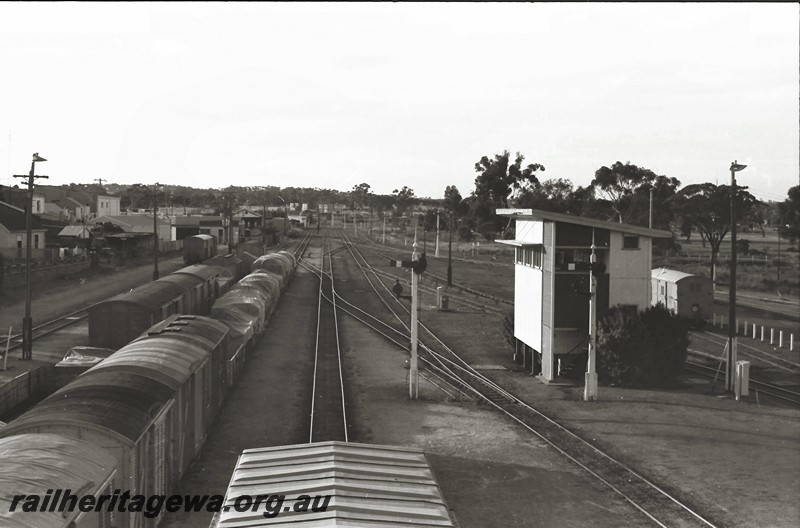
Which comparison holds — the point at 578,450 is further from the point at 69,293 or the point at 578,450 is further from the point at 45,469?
the point at 69,293

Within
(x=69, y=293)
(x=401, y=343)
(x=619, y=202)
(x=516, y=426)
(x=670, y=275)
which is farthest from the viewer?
(x=619, y=202)

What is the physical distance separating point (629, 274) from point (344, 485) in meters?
21.2

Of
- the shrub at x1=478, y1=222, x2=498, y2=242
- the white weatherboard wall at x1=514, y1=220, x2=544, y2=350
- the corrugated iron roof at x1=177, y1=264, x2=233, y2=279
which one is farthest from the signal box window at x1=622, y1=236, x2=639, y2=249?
the shrub at x1=478, y1=222, x2=498, y2=242

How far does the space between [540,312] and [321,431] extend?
11.4m

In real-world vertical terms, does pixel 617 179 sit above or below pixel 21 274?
above

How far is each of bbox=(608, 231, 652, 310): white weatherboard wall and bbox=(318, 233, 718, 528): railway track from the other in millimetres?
5832

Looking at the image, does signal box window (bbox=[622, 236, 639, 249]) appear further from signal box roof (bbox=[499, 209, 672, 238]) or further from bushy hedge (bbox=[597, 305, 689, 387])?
bushy hedge (bbox=[597, 305, 689, 387])

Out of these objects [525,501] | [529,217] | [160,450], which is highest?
[529,217]

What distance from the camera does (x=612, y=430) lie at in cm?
2244

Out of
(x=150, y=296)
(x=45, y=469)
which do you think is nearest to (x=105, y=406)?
(x=45, y=469)

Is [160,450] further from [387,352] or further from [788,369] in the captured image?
[788,369]

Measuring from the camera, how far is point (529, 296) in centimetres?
3141

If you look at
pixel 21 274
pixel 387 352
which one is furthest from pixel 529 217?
pixel 21 274

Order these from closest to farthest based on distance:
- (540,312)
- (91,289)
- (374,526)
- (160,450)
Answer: (374,526) → (160,450) → (540,312) → (91,289)
